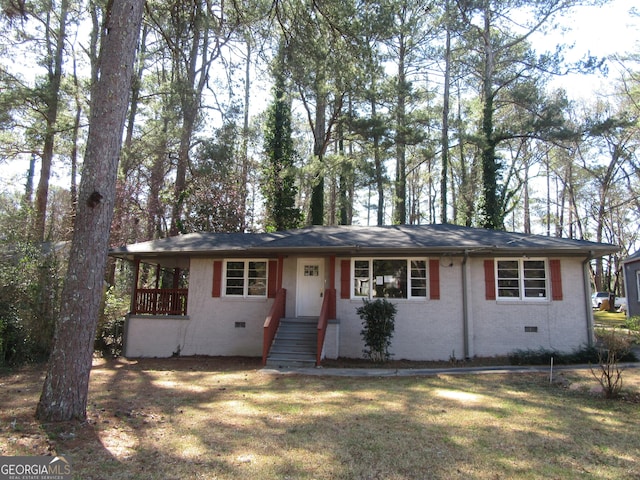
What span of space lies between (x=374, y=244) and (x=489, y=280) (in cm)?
323

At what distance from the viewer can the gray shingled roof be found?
10508mm

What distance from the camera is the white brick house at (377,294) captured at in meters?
10.9

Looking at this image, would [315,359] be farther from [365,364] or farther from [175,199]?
[175,199]

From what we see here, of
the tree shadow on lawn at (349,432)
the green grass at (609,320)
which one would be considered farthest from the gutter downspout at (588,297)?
the green grass at (609,320)

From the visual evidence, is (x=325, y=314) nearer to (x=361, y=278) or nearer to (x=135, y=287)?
(x=361, y=278)

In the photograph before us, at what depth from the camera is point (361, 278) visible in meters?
11.6

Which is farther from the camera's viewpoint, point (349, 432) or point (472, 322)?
point (472, 322)

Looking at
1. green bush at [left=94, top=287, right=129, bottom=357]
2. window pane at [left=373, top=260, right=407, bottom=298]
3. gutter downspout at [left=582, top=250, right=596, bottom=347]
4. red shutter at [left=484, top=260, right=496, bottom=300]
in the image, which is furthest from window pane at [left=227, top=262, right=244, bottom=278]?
gutter downspout at [left=582, top=250, right=596, bottom=347]

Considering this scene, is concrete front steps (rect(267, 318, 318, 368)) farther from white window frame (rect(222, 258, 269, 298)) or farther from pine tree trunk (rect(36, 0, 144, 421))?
pine tree trunk (rect(36, 0, 144, 421))

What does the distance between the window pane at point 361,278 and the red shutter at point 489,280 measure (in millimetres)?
3130

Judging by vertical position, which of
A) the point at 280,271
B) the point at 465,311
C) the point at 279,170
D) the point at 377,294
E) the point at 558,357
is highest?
the point at 279,170

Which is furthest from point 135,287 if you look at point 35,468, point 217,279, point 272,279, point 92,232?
point 35,468

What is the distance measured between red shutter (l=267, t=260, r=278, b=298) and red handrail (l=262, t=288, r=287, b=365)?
396 mm

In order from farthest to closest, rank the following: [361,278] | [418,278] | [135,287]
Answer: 1. [135,287]
2. [361,278]
3. [418,278]
